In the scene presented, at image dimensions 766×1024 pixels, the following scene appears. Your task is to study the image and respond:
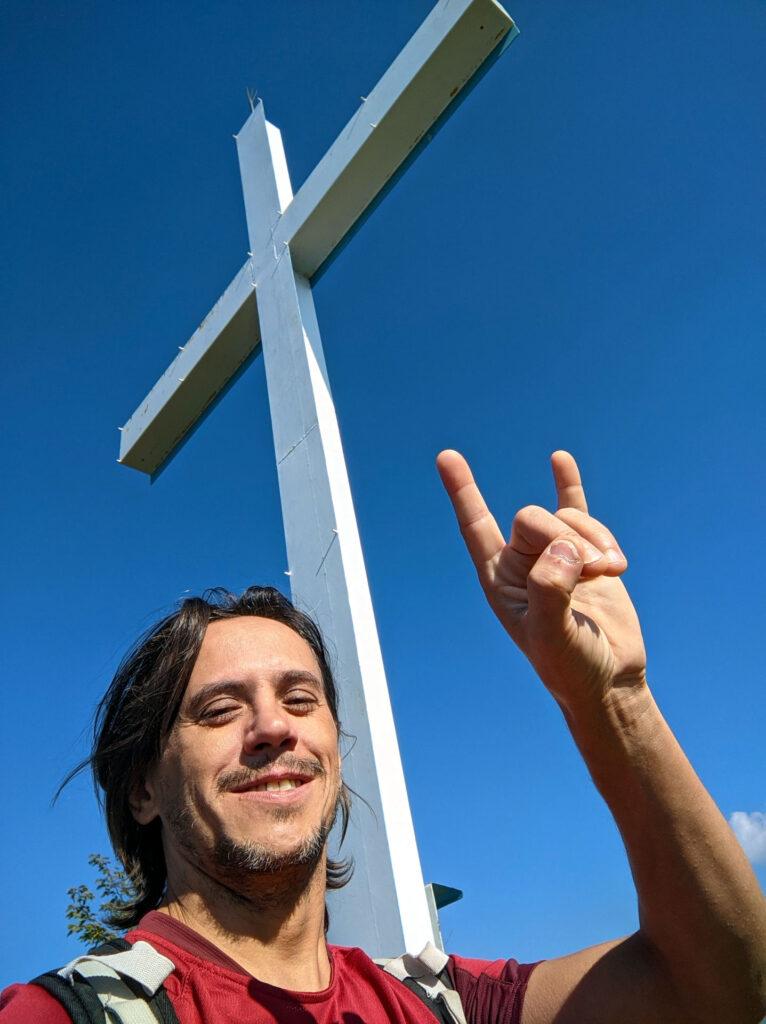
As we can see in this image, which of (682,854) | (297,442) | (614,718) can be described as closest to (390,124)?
(297,442)

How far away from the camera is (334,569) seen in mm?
2535

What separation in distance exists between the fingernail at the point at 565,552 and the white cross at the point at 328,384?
1097mm

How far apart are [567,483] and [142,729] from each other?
3.29ft

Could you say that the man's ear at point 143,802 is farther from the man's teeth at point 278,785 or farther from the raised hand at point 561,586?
the raised hand at point 561,586

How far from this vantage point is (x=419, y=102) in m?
3.12

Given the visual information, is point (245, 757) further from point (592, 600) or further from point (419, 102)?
point (419, 102)

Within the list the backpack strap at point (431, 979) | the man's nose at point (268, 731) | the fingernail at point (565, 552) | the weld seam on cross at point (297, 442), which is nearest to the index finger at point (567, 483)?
the fingernail at point (565, 552)

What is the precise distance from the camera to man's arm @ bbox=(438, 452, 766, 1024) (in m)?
1.28

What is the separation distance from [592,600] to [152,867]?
3.85 feet

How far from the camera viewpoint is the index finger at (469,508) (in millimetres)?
1479

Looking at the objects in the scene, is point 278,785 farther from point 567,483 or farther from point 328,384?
point 328,384

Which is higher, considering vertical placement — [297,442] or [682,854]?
[297,442]

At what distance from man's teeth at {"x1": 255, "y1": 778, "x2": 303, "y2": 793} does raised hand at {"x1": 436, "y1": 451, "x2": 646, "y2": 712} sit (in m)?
0.52

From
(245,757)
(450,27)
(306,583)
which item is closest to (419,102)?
(450,27)
